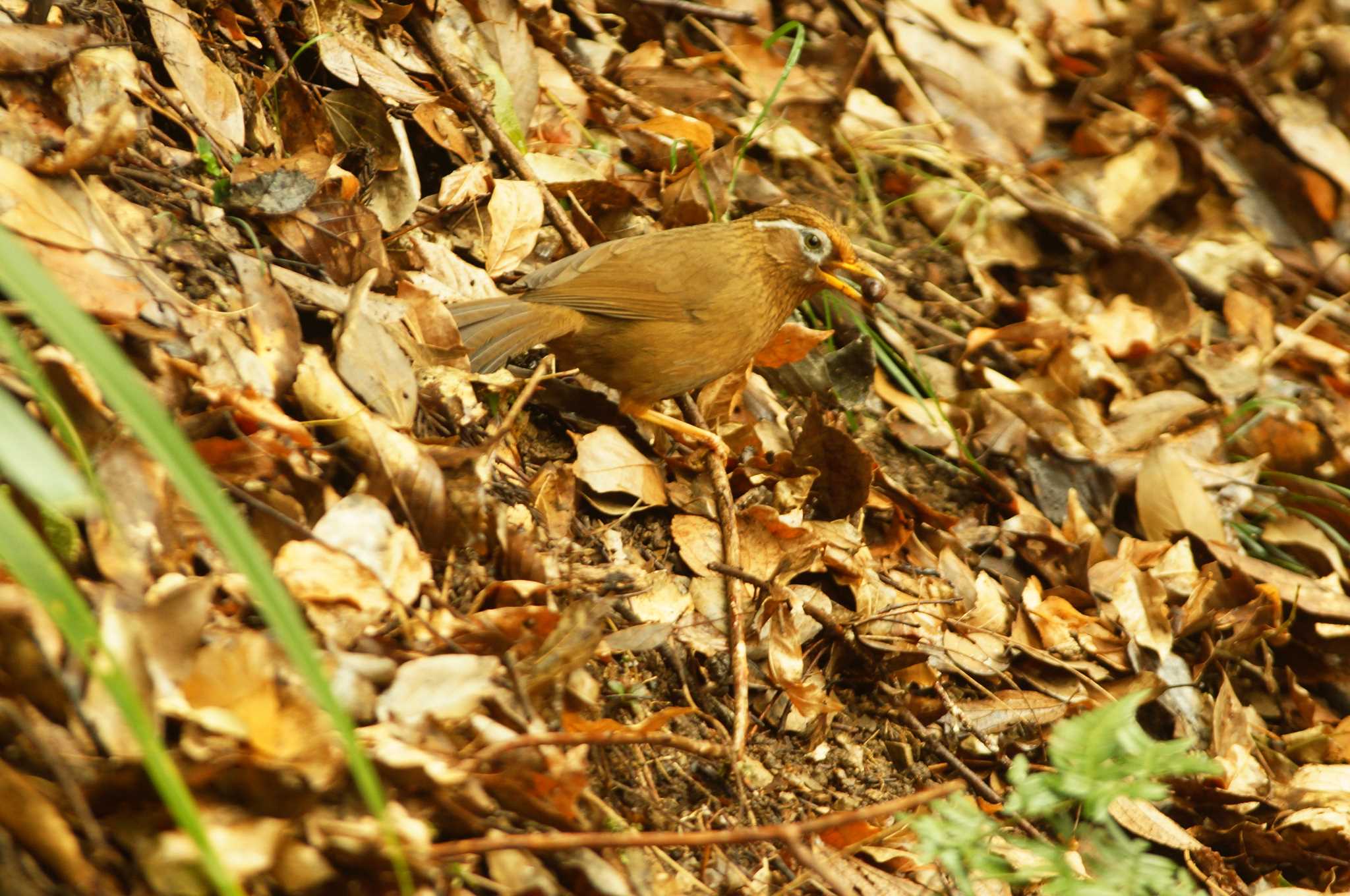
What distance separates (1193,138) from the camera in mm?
6266

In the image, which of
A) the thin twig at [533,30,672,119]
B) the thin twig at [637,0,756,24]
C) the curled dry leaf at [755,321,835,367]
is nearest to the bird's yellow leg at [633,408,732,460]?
the curled dry leaf at [755,321,835,367]

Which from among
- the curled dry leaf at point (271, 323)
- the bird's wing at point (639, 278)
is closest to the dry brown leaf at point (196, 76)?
the curled dry leaf at point (271, 323)

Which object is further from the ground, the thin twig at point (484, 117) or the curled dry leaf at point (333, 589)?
the thin twig at point (484, 117)

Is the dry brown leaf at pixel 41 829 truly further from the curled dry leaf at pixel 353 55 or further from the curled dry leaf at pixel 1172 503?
the curled dry leaf at pixel 1172 503

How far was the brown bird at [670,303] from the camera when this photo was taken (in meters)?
3.98

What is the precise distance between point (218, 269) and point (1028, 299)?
3.64m

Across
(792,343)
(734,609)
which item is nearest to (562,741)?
(734,609)

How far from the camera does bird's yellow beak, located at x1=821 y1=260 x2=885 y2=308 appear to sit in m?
4.64

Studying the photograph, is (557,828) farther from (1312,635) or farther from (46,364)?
(1312,635)

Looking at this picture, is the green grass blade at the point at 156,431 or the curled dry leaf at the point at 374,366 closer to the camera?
the green grass blade at the point at 156,431

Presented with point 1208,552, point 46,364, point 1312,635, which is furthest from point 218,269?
point 1312,635

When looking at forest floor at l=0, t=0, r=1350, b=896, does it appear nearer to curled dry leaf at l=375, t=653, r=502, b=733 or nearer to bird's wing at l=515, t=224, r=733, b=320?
curled dry leaf at l=375, t=653, r=502, b=733

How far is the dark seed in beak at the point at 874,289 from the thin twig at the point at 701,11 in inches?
59.4

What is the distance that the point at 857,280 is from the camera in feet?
15.7
